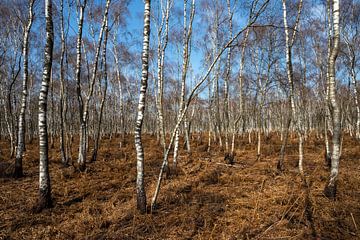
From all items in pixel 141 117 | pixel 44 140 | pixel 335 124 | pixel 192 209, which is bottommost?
pixel 192 209

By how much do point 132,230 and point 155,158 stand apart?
8.56 meters

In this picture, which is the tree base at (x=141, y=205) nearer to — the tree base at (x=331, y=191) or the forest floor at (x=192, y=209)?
the forest floor at (x=192, y=209)

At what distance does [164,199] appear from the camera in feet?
20.1

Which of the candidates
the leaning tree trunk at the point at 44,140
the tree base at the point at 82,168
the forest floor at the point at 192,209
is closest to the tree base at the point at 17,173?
the forest floor at the point at 192,209

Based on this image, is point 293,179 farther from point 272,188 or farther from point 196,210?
point 196,210

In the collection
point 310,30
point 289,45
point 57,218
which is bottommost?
point 57,218

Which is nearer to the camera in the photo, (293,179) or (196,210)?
(196,210)

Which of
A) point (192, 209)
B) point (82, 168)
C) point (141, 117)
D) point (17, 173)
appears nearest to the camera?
point (141, 117)

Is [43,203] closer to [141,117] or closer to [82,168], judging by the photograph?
[141,117]

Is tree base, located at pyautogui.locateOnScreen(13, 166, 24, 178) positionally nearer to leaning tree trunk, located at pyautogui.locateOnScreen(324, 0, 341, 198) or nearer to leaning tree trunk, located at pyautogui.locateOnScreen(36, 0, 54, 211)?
leaning tree trunk, located at pyautogui.locateOnScreen(36, 0, 54, 211)

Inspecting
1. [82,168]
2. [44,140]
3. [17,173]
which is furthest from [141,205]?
[17,173]

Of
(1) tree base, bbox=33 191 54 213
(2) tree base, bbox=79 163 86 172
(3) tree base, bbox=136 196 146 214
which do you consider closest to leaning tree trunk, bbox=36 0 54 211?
(1) tree base, bbox=33 191 54 213

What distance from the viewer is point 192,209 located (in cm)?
539

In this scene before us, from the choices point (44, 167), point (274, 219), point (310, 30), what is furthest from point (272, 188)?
point (310, 30)
